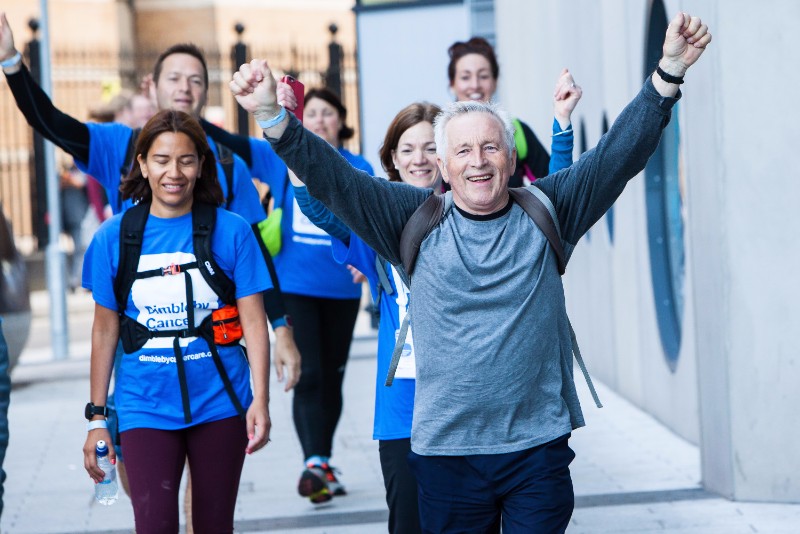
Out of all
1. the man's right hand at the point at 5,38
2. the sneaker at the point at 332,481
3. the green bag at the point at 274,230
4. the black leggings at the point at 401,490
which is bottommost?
the sneaker at the point at 332,481

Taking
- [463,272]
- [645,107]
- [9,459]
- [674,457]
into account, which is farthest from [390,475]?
[9,459]

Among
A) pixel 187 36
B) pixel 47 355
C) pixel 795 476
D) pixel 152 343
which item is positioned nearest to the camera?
pixel 152 343

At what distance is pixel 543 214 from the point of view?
3639 mm

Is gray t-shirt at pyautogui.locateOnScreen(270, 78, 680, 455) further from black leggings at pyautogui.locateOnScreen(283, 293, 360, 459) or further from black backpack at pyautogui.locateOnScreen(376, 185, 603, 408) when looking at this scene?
black leggings at pyautogui.locateOnScreen(283, 293, 360, 459)

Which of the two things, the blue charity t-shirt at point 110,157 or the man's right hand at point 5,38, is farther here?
the blue charity t-shirt at point 110,157

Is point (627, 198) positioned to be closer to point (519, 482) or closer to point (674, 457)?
point (674, 457)

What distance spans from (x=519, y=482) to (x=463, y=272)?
1.81 feet

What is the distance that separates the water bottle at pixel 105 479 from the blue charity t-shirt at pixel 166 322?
0.09 m

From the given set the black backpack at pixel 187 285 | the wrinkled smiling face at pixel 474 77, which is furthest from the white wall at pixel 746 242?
the black backpack at pixel 187 285

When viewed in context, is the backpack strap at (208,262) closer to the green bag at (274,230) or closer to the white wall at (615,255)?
the green bag at (274,230)

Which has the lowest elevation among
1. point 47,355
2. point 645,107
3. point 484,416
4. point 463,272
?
point 47,355

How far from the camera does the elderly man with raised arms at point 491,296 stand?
11.7ft

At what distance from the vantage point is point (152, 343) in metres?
4.38

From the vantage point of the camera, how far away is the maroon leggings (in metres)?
4.27
